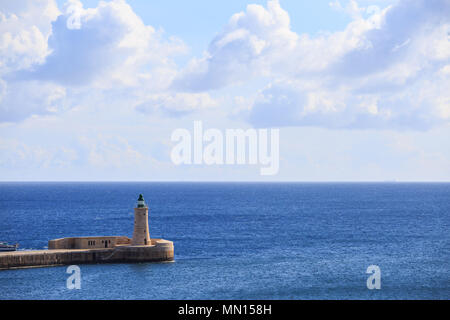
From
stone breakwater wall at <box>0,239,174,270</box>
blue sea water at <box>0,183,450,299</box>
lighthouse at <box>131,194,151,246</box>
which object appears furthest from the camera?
lighthouse at <box>131,194,151,246</box>

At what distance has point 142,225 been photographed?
7462 centimetres

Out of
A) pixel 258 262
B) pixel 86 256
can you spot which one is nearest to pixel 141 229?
pixel 86 256

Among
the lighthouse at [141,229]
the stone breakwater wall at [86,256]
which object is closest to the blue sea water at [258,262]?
the stone breakwater wall at [86,256]

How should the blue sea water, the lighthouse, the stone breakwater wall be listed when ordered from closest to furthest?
the blue sea water → the stone breakwater wall → the lighthouse

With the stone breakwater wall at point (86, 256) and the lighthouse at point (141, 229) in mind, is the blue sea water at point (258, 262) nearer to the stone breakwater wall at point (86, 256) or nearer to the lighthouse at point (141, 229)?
the stone breakwater wall at point (86, 256)

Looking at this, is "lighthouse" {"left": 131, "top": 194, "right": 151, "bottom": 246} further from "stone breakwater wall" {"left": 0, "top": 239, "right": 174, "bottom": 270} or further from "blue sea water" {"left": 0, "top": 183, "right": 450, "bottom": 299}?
"blue sea water" {"left": 0, "top": 183, "right": 450, "bottom": 299}

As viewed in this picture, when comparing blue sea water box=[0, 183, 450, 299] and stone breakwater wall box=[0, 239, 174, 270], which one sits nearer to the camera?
blue sea water box=[0, 183, 450, 299]

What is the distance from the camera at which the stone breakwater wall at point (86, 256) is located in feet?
227

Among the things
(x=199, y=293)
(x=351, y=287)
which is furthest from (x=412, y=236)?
(x=199, y=293)

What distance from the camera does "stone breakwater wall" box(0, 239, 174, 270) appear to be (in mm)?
69312

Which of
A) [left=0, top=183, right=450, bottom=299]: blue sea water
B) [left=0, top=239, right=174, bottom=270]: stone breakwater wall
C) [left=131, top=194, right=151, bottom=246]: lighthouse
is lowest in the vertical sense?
[left=0, top=183, right=450, bottom=299]: blue sea water

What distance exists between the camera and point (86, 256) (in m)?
72.2

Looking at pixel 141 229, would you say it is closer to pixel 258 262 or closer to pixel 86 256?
pixel 86 256

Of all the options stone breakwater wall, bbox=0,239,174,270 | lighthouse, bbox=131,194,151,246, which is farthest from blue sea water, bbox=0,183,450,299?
lighthouse, bbox=131,194,151,246
